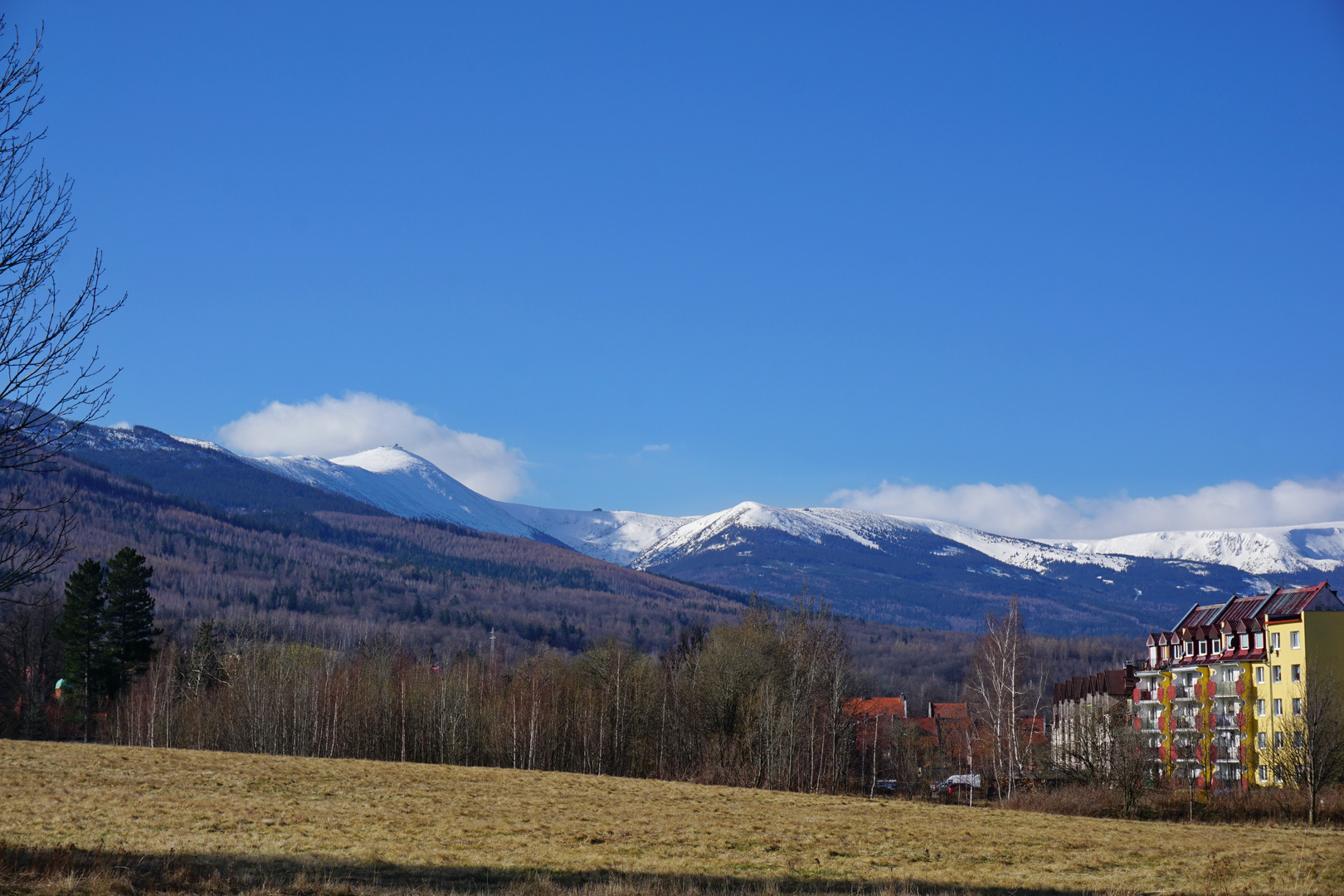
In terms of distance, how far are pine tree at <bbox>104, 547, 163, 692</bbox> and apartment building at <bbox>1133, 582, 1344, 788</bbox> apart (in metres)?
70.5

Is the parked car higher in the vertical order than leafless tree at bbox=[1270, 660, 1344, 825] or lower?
lower

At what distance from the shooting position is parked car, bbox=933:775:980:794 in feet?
253

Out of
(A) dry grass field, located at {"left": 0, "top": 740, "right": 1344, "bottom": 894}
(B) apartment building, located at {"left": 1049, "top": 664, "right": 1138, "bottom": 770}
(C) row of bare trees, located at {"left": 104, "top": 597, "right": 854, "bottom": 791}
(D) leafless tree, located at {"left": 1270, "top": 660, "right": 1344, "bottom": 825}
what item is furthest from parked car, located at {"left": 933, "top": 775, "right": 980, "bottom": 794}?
(A) dry grass field, located at {"left": 0, "top": 740, "right": 1344, "bottom": 894}

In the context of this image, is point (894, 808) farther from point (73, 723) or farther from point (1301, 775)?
point (73, 723)

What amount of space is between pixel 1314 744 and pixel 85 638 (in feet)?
249

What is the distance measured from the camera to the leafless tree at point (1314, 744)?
48.3m

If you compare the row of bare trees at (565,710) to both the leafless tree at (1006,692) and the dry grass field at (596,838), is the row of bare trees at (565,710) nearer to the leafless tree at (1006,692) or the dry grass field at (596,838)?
the leafless tree at (1006,692)

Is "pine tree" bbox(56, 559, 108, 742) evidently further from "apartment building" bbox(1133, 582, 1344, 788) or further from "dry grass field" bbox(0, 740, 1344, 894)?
"apartment building" bbox(1133, 582, 1344, 788)

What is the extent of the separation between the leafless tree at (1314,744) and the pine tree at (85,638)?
74716 mm

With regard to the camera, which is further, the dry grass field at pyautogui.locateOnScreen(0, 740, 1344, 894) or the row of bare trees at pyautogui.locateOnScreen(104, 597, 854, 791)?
the row of bare trees at pyautogui.locateOnScreen(104, 597, 854, 791)

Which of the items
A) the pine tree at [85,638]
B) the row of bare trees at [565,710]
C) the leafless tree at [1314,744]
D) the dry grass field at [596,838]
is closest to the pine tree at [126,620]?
the pine tree at [85,638]

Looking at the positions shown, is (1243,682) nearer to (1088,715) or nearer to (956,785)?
(1088,715)

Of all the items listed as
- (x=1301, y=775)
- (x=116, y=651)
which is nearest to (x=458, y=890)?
(x=1301, y=775)

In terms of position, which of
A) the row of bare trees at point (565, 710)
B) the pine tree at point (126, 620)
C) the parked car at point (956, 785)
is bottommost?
the parked car at point (956, 785)
